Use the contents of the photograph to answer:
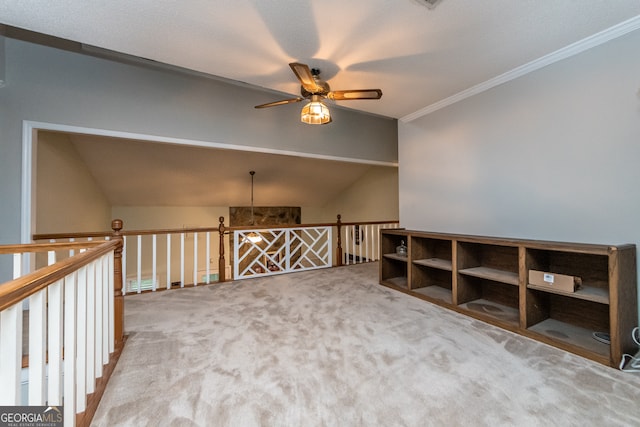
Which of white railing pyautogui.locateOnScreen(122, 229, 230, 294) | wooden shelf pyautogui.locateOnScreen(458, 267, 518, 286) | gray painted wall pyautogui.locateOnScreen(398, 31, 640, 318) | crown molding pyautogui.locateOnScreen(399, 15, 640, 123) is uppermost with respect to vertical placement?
crown molding pyautogui.locateOnScreen(399, 15, 640, 123)

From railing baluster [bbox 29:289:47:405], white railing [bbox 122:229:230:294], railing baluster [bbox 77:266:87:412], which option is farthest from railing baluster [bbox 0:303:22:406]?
white railing [bbox 122:229:230:294]

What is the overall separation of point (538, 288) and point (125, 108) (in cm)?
454

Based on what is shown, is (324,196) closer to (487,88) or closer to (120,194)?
(120,194)

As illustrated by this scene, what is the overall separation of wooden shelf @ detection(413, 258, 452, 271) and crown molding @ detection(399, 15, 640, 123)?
73.5 inches

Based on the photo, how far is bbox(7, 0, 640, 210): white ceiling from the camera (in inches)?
68.0

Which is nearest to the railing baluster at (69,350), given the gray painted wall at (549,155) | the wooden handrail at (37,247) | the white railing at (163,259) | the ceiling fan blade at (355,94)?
the wooden handrail at (37,247)

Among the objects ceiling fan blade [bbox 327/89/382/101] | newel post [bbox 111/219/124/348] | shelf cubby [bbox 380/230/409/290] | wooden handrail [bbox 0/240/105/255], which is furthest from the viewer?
shelf cubby [bbox 380/230/409/290]

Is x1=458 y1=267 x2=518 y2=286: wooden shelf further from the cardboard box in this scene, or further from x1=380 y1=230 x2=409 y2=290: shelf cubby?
x1=380 y1=230 x2=409 y2=290: shelf cubby

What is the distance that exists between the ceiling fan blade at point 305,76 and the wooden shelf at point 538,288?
6.31 ft

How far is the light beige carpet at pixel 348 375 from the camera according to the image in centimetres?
131

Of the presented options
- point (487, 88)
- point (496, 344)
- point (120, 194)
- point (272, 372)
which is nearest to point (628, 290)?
point (496, 344)

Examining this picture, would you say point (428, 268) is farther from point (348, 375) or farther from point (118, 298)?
point (118, 298)

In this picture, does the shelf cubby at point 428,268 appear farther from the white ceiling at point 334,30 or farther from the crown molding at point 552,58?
the white ceiling at point 334,30

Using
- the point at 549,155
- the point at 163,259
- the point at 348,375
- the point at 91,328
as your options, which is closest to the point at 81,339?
the point at 91,328
